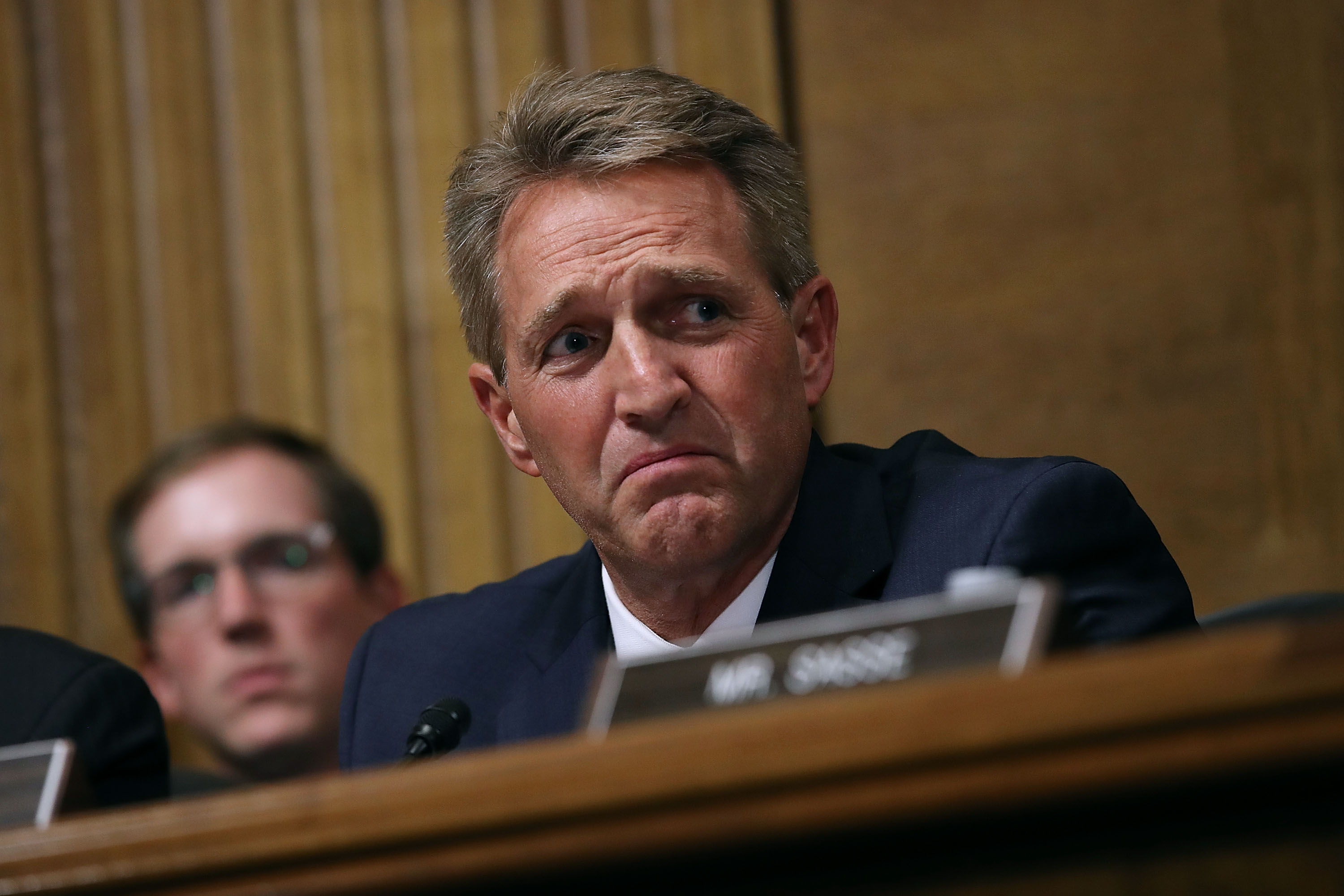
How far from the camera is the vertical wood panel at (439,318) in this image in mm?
3127

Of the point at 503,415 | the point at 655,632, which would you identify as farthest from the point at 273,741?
the point at 655,632

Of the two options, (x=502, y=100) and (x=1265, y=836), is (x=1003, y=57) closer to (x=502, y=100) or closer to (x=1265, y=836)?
(x=502, y=100)

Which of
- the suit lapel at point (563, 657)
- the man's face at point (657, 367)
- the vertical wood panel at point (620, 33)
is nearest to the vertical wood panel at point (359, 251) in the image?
the vertical wood panel at point (620, 33)

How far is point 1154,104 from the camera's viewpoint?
3061 mm

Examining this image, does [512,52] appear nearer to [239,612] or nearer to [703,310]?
[239,612]

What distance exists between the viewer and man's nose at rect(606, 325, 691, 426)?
66.1 inches

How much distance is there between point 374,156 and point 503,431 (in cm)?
137

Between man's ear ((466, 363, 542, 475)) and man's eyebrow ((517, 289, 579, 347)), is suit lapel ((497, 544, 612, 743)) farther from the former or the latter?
man's eyebrow ((517, 289, 579, 347))

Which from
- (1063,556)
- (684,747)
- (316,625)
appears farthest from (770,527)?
(316,625)

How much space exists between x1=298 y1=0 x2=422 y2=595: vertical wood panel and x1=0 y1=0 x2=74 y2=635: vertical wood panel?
0.64m

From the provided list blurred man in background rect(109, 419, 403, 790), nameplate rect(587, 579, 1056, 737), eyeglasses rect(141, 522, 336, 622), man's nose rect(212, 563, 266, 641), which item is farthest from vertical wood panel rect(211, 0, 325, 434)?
nameplate rect(587, 579, 1056, 737)

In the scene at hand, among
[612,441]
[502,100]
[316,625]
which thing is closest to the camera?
[612,441]

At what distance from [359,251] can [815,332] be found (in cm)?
159

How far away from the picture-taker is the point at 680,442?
169 centimetres
